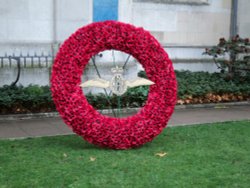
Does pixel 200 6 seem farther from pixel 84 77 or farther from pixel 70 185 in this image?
pixel 70 185

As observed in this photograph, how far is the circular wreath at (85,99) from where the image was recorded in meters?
6.80

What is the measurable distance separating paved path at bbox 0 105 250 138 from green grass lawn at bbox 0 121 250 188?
2.07ft

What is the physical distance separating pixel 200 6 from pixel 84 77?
575cm

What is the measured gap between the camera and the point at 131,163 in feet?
20.2

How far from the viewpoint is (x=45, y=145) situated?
7.12m

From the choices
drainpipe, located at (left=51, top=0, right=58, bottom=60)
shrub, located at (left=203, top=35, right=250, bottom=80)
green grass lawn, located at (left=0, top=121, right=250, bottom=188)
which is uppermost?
drainpipe, located at (left=51, top=0, right=58, bottom=60)

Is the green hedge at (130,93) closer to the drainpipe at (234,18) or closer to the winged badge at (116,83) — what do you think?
the drainpipe at (234,18)

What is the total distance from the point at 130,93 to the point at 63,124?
7.49 ft

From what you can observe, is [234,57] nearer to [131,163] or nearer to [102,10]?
[102,10]

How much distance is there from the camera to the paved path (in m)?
8.21

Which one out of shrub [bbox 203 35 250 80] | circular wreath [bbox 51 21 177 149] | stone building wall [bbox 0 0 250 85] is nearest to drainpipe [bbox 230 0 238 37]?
stone building wall [bbox 0 0 250 85]

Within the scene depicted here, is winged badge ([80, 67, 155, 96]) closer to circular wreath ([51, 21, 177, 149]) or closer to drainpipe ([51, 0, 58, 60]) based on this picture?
circular wreath ([51, 21, 177, 149])

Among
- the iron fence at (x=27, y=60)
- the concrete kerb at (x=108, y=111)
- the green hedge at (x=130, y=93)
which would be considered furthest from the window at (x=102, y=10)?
the concrete kerb at (x=108, y=111)

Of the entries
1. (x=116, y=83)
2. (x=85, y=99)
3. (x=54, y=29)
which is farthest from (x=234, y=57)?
(x=85, y=99)
